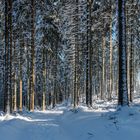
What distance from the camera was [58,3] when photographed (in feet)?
111

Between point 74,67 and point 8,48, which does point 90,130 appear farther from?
point 74,67

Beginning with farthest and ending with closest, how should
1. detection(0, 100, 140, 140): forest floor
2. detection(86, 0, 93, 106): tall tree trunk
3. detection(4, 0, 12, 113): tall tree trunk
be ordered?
detection(86, 0, 93, 106): tall tree trunk
detection(4, 0, 12, 113): tall tree trunk
detection(0, 100, 140, 140): forest floor

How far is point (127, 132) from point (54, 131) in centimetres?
307

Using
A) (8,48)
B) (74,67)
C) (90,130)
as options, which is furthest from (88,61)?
(90,130)

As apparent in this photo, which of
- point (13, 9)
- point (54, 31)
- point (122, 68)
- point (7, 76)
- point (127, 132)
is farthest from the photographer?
point (54, 31)

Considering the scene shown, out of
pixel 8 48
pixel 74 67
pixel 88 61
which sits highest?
pixel 8 48

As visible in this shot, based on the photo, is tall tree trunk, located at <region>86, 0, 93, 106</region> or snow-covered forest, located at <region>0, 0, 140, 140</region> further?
tall tree trunk, located at <region>86, 0, 93, 106</region>

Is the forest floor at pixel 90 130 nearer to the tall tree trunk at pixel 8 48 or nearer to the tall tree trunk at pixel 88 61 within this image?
the tall tree trunk at pixel 8 48

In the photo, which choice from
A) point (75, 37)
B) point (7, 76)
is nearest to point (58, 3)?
point (75, 37)

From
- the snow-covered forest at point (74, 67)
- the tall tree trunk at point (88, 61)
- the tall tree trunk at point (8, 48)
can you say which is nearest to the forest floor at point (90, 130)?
the snow-covered forest at point (74, 67)

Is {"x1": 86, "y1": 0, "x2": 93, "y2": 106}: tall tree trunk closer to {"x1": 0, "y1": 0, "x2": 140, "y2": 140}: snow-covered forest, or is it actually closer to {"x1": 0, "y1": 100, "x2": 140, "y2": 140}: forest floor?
{"x1": 0, "y1": 0, "x2": 140, "y2": 140}: snow-covered forest

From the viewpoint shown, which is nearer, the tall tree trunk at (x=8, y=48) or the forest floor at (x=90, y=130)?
the forest floor at (x=90, y=130)

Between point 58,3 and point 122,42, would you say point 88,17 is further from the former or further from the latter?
point 122,42

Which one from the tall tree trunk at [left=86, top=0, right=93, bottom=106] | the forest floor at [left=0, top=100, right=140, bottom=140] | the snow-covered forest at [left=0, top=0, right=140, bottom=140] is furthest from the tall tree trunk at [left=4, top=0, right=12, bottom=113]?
the forest floor at [left=0, top=100, right=140, bottom=140]
